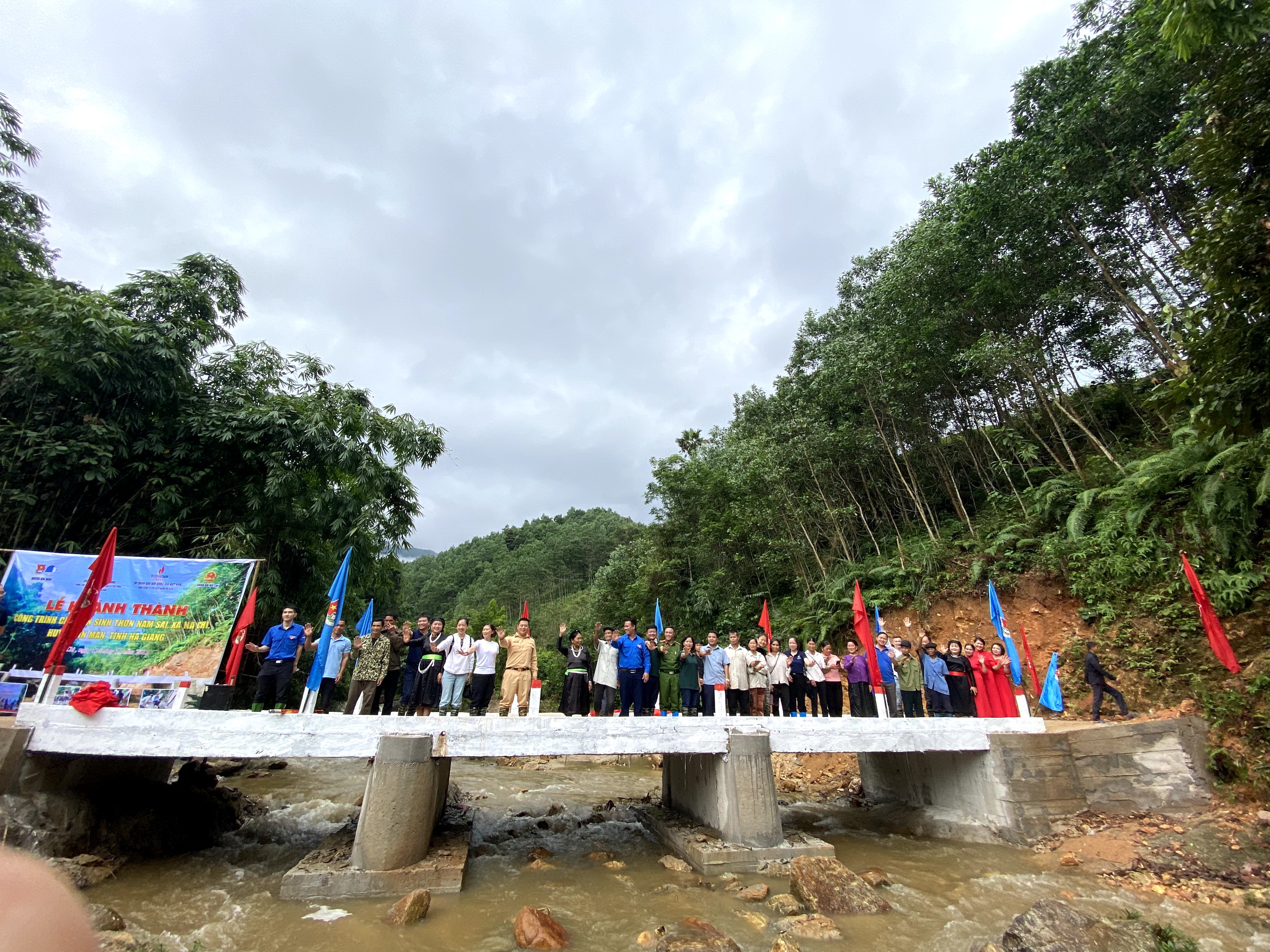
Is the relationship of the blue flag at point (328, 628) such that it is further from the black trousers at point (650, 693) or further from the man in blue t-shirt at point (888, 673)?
the man in blue t-shirt at point (888, 673)

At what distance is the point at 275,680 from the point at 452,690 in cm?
274

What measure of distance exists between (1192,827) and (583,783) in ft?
42.6

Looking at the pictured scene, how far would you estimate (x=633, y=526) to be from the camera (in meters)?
57.1

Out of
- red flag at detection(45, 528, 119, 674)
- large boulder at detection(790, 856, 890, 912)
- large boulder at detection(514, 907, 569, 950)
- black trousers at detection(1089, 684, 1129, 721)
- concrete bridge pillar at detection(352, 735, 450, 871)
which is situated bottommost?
large boulder at detection(514, 907, 569, 950)

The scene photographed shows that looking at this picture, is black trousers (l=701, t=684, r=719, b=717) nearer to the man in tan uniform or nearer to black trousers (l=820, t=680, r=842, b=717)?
black trousers (l=820, t=680, r=842, b=717)

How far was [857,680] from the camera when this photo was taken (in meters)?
11.5

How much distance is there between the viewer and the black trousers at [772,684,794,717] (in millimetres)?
12055

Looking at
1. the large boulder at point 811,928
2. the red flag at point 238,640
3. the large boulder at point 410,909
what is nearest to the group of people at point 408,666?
the red flag at point 238,640

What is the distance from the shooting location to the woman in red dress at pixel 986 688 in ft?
38.8

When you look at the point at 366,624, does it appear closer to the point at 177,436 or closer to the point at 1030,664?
the point at 177,436

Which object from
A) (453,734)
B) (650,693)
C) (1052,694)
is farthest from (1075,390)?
(453,734)

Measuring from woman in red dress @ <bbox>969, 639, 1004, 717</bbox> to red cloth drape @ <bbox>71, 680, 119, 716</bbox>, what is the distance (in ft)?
46.3

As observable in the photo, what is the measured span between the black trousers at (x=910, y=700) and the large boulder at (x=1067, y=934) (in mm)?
5549

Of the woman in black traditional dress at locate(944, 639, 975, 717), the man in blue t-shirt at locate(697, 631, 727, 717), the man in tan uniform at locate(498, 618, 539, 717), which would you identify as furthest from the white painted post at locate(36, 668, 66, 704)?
the woman in black traditional dress at locate(944, 639, 975, 717)
